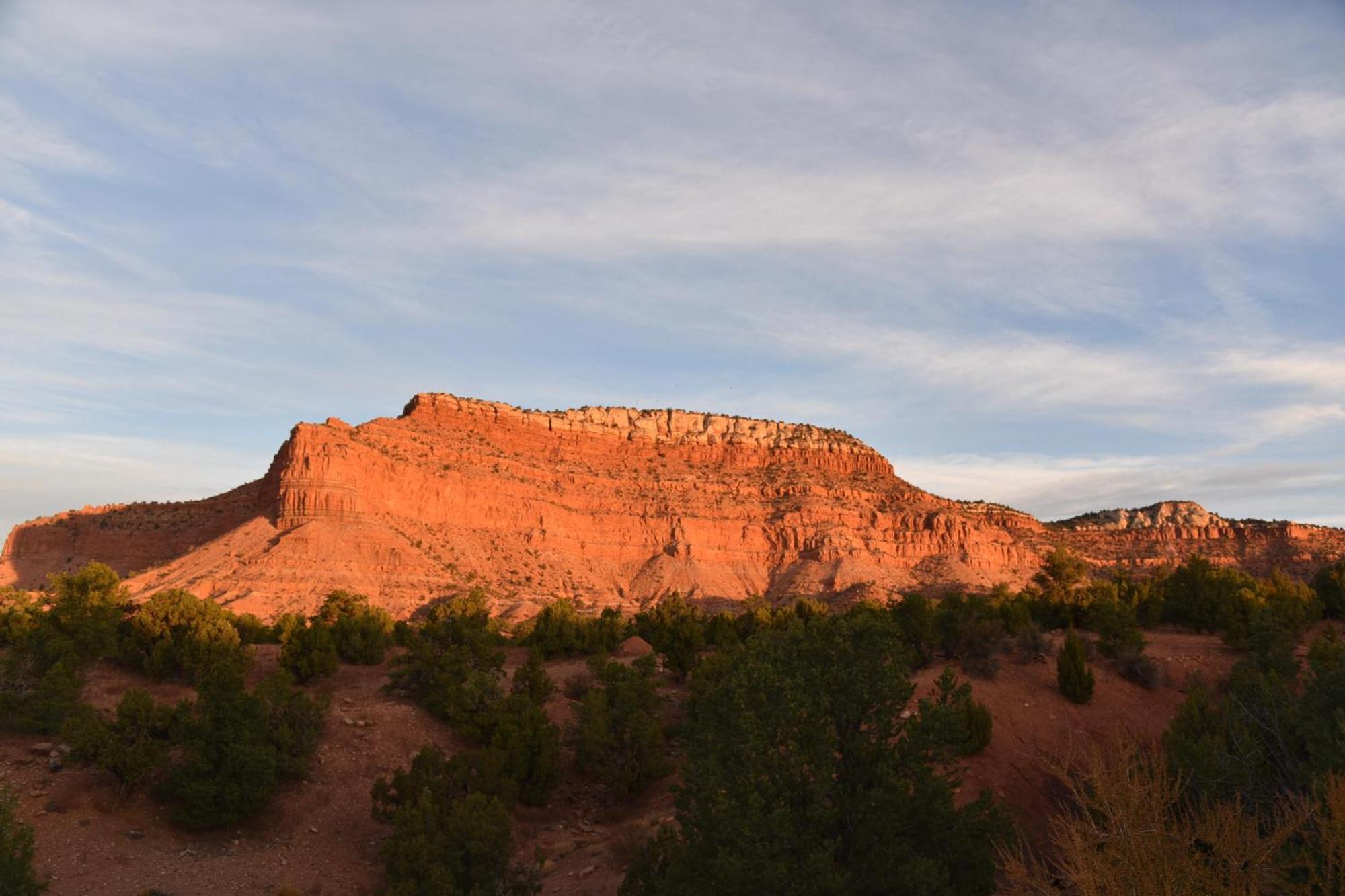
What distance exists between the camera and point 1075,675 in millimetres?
24438

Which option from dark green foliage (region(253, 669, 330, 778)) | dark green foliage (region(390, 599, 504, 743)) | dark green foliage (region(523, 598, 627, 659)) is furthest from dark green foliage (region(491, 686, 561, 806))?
dark green foliage (region(523, 598, 627, 659))

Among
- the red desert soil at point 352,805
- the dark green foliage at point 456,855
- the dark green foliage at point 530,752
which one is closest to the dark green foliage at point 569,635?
the red desert soil at point 352,805

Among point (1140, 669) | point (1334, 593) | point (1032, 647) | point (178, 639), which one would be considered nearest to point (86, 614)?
point (178, 639)

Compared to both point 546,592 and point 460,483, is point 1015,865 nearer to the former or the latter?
point 546,592

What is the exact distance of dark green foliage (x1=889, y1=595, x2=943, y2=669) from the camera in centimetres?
2761

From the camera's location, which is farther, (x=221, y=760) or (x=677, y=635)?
(x=677, y=635)

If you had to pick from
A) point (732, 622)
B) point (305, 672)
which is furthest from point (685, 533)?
point (305, 672)

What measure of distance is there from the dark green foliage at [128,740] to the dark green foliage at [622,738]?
31.8 ft

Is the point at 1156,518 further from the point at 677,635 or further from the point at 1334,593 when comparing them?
the point at 677,635

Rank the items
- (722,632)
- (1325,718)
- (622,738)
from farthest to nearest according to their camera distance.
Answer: (722,632) < (622,738) < (1325,718)

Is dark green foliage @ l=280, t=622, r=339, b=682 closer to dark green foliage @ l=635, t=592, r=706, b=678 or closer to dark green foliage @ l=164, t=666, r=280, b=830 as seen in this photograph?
dark green foliage @ l=164, t=666, r=280, b=830

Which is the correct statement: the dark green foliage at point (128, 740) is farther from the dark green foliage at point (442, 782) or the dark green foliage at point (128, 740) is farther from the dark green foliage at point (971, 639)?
the dark green foliage at point (971, 639)

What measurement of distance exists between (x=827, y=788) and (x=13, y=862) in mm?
11409

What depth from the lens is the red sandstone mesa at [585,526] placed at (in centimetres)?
6338
